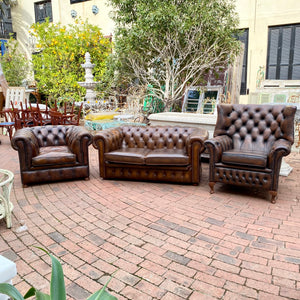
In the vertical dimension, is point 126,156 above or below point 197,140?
below

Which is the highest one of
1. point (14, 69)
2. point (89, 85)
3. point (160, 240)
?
point (14, 69)

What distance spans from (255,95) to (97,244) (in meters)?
7.94

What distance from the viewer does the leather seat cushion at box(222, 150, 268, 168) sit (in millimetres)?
3627

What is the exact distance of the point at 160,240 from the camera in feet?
9.08

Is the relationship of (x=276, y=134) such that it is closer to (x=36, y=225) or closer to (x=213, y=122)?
(x=213, y=122)

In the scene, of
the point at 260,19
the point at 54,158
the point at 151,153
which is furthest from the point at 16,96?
the point at 260,19

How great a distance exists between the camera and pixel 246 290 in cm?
208

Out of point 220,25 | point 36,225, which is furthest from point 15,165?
point 220,25

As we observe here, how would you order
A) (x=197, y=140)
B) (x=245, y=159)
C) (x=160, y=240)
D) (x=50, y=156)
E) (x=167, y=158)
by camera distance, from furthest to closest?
(x=50, y=156), (x=167, y=158), (x=197, y=140), (x=245, y=159), (x=160, y=240)

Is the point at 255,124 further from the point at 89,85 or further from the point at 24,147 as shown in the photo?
the point at 89,85

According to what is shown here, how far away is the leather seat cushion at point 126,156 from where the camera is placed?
169 inches

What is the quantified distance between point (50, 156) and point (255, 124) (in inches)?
123

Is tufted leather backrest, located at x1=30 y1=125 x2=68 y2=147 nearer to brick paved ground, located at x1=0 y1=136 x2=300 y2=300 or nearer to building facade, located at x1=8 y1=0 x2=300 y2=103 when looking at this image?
brick paved ground, located at x1=0 y1=136 x2=300 y2=300

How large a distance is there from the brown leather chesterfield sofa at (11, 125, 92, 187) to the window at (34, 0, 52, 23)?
11793mm
